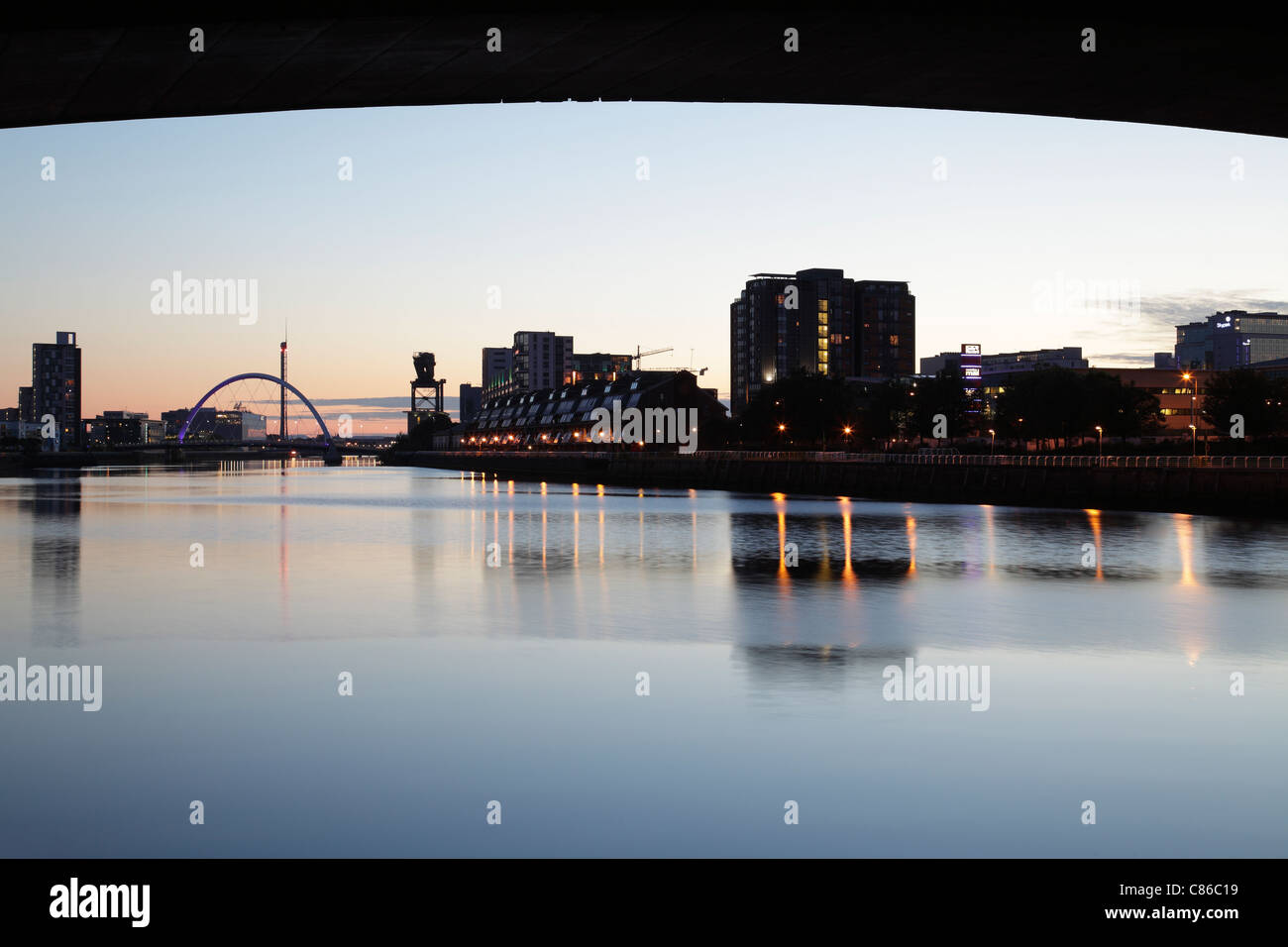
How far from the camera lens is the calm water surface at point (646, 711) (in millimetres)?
10250

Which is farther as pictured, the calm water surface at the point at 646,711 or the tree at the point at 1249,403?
the tree at the point at 1249,403

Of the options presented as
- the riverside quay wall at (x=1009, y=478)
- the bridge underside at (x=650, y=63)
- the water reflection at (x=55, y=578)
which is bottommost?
the water reflection at (x=55, y=578)

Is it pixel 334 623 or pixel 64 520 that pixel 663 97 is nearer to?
pixel 334 623

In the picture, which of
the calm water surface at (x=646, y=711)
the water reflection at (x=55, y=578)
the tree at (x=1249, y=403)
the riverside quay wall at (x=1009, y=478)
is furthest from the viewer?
the tree at (x=1249, y=403)

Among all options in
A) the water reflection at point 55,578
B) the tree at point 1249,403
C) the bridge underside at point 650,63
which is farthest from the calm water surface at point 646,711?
the tree at point 1249,403

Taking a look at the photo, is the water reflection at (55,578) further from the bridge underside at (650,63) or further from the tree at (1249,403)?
the tree at (1249,403)

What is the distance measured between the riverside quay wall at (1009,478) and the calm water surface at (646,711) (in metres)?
25.3

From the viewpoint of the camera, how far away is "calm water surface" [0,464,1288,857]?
10.2 meters

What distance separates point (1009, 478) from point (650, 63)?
225 feet

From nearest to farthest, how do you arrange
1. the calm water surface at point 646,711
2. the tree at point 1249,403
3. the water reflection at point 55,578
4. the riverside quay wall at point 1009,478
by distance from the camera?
the calm water surface at point 646,711 → the water reflection at point 55,578 → the riverside quay wall at point 1009,478 → the tree at point 1249,403

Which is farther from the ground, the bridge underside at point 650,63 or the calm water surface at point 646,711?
the bridge underside at point 650,63

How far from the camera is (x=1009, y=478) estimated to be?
75.9 meters

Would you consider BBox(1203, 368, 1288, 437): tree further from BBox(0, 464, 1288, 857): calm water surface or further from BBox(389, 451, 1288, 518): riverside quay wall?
BBox(0, 464, 1288, 857): calm water surface
